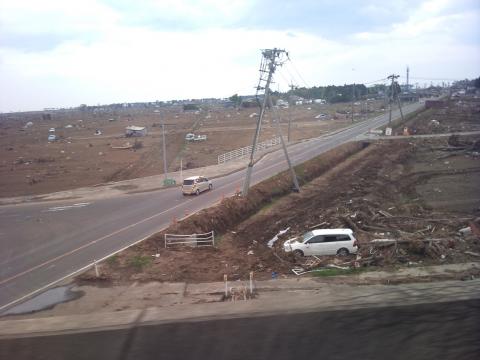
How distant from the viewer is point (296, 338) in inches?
98.6

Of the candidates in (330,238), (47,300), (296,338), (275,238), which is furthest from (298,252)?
(296,338)

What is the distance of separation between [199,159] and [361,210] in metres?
25.8

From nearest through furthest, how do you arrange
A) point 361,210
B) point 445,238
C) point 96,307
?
point 96,307 < point 445,238 < point 361,210

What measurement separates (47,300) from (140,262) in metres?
3.33

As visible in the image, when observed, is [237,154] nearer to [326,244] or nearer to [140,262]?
[326,244]

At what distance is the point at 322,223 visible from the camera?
1844 cm

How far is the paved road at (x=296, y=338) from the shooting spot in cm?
246

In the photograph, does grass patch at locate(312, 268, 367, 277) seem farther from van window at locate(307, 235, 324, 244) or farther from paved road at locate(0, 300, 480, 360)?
paved road at locate(0, 300, 480, 360)

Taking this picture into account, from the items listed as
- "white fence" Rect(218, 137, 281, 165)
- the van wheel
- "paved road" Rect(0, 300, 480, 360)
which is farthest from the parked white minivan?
"white fence" Rect(218, 137, 281, 165)

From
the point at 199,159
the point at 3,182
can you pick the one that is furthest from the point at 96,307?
the point at 199,159

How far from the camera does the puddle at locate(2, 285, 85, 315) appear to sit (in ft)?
37.3

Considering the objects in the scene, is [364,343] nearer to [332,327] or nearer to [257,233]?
[332,327]

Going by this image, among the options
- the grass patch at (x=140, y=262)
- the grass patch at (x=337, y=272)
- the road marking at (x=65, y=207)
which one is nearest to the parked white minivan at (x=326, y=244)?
the grass patch at (x=337, y=272)

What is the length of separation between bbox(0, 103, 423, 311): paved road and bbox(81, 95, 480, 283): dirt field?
148 centimetres
